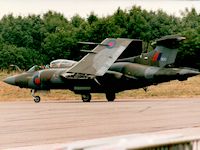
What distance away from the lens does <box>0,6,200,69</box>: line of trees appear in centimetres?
7381

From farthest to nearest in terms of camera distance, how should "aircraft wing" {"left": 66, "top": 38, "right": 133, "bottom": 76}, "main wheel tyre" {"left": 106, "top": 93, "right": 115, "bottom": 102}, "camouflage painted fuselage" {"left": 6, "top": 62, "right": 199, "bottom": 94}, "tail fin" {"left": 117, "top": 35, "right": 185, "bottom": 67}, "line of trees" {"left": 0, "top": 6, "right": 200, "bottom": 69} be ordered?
"line of trees" {"left": 0, "top": 6, "right": 200, "bottom": 69}, "main wheel tyre" {"left": 106, "top": 93, "right": 115, "bottom": 102}, "tail fin" {"left": 117, "top": 35, "right": 185, "bottom": 67}, "camouflage painted fuselage" {"left": 6, "top": 62, "right": 199, "bottom": 94}, "aircraft wing" {"left": 66, "top": 38, "right": 133, "bottom": 76}

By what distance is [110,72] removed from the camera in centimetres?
3338

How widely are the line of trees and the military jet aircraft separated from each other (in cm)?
3043

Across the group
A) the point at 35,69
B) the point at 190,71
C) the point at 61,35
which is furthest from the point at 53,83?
the point at 61,35

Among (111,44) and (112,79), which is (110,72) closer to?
(112,79)

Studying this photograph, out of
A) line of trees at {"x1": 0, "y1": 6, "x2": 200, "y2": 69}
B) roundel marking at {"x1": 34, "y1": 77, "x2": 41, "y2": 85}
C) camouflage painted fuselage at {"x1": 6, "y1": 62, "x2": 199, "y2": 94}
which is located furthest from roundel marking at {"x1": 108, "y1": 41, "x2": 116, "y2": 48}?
line of trees at {"x1": 0, "y1": 6, "x2": 200, "y2": 69}

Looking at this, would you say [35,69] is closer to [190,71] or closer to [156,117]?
[190,71]

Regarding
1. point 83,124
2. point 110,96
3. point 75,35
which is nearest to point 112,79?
point 110,96

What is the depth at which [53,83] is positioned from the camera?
109 ft

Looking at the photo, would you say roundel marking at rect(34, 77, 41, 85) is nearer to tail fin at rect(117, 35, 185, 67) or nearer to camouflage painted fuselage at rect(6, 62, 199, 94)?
camouflage painted fuselage at rect(6, 62, 199, 94)

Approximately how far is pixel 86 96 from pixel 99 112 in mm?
11450

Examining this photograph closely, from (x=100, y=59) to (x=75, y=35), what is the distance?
1988 inches

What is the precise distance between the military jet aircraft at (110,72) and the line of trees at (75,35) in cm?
3043

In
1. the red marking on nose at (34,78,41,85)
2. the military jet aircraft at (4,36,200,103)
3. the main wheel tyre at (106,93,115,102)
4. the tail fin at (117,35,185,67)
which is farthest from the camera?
the main wheel tyre at (106,93,115,102)
